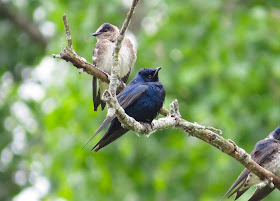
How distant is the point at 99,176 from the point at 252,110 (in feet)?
7.01

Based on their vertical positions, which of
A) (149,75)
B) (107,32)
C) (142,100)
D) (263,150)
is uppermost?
(107,32)

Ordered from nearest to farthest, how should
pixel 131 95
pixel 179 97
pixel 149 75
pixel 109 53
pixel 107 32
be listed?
pixel 131 95 < pixel 149 75 < pixel 109 53 < pixel 107 32 < pixel 179 97

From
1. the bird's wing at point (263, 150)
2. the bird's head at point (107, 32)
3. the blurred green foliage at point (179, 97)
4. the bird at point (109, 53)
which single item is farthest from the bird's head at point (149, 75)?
the blurred green foliage at point (179, 97)

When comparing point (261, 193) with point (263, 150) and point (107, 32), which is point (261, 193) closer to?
point (263, 150)

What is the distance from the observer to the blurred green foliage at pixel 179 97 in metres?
7.62

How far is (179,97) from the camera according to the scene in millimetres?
8203

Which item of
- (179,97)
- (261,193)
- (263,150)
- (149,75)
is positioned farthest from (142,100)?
(179,97)

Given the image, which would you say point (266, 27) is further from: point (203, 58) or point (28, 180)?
point (28, 180)

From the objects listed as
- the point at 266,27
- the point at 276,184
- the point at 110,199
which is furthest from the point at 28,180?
the point at 276,184

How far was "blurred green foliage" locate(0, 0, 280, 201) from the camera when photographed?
762cm

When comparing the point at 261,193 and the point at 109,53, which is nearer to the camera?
the point at 261,193

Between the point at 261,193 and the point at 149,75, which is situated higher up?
the point at 149,75

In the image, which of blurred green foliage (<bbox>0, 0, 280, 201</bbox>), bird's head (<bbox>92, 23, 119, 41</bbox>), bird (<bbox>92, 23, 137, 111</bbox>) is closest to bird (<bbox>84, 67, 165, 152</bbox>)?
bird (<bbox>92, 23, 137, 111</bbox>)

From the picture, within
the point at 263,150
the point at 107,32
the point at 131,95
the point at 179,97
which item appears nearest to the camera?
the point at 131,95
